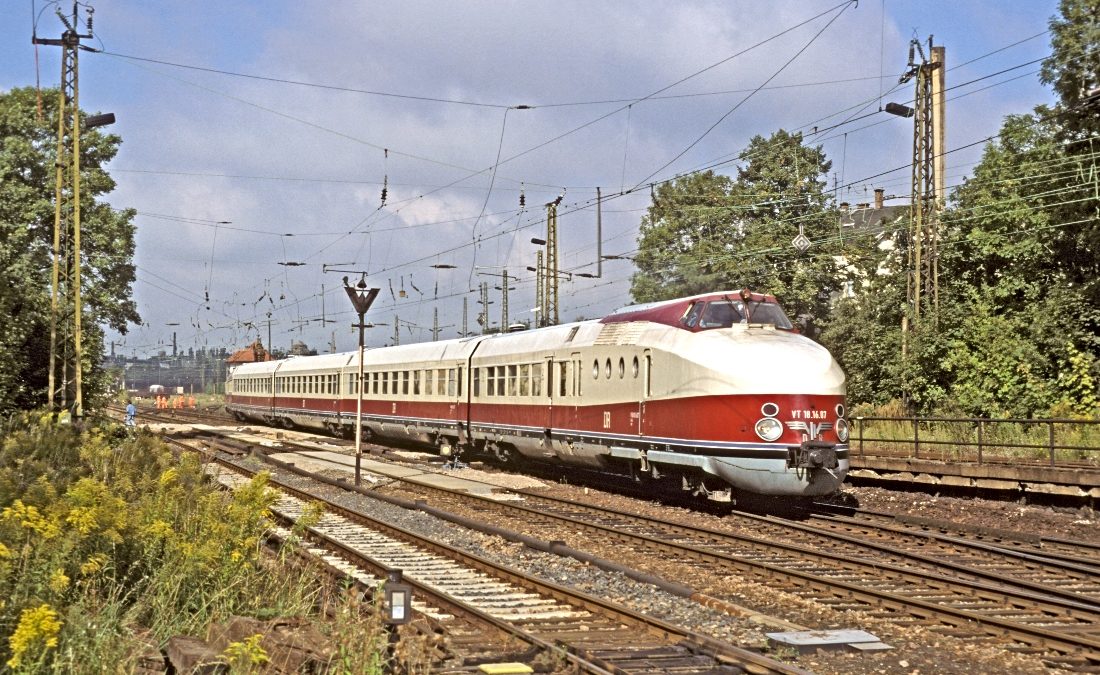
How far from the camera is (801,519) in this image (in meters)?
16.6

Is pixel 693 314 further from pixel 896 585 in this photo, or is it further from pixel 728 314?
pixel 896 585

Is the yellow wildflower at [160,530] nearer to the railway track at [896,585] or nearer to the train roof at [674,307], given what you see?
the railway track at [896,585]

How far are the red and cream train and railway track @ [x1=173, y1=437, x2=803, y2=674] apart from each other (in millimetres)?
4943

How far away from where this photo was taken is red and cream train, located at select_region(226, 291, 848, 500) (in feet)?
50.6

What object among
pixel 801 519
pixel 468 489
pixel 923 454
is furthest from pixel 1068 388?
pixel 468 489

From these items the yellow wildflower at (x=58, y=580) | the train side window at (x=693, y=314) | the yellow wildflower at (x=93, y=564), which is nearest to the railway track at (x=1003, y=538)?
the train side window at (x=693, y=314)

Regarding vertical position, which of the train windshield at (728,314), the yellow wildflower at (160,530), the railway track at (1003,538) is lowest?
the railway track at (1003,538)

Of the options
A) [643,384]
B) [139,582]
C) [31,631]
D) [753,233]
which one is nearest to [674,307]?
[643,384]

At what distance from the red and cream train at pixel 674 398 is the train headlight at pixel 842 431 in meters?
0.02

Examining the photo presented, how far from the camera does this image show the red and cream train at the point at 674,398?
50.6 feet

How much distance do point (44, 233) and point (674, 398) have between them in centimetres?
3344

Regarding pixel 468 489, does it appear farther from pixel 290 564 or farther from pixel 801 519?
pixel 290 564

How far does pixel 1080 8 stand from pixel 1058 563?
2019 centimetres

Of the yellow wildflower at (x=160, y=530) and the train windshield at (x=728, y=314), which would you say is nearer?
the yellow wildflower at (x=160, y=530)
